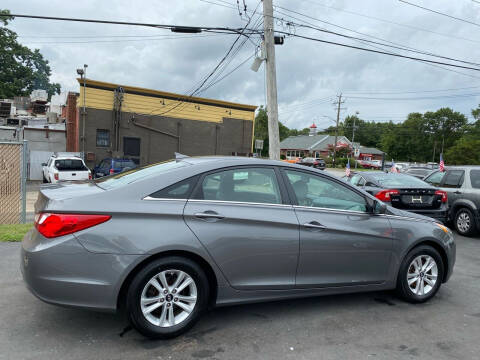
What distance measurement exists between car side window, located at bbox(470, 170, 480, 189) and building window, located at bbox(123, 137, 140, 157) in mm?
19914

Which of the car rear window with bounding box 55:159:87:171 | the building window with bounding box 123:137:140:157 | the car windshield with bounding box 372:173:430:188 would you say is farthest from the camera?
the building window with bounding box 123:137:140:157

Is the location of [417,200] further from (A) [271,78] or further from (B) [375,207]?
(A) [271,78]

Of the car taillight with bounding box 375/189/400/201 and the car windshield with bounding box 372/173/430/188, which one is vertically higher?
the car windshield with bounding box 372/173/430/188

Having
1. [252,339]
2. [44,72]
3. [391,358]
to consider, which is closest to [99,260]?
[252,339]

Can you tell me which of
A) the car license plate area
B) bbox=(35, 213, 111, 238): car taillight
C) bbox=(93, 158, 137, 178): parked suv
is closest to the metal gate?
bbox=(35, 213, 111, 238): car taillight

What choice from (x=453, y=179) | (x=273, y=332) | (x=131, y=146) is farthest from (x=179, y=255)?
(x=131, y=146)

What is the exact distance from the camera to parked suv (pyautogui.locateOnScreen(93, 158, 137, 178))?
17642 mm

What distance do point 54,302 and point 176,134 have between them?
23.0m

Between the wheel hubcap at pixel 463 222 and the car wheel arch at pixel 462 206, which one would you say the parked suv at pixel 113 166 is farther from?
the wheel hubcap at pixel 463 222

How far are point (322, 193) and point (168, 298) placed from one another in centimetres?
184

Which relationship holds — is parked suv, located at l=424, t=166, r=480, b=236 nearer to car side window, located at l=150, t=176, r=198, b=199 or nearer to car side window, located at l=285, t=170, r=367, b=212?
car side window, located at l=285, t=170, r=367, b=212

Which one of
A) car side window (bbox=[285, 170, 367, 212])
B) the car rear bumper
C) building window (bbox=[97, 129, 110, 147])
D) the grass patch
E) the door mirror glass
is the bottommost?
the grass patch

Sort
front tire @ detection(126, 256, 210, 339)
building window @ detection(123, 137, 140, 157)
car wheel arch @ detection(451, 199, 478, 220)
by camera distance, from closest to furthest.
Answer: front tire @ detection(126, 256, 210, 339)
car wheel arch @ detection(451, 199, 478, 220)
building window @ detection(123, 137, 140, 157)

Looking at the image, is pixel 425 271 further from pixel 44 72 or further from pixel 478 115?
pixel 44 72
